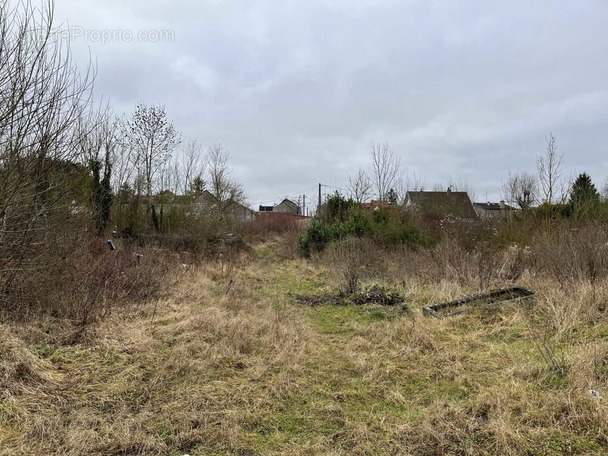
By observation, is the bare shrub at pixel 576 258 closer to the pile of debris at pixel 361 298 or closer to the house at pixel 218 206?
the pile of debris at pixel 361 298

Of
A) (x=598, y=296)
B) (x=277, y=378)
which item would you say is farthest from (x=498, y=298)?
(x=277, y=378)

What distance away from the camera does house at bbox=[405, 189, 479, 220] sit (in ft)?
50.8

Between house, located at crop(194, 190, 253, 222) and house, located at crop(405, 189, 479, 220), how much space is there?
909 centimetres

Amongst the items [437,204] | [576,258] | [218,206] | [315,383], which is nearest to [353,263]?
[576,258]

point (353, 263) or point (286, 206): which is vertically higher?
point (286, 206)

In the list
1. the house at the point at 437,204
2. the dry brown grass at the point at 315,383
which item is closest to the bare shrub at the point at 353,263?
the dry brown grass at the point at 315,383

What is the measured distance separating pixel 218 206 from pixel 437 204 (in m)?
11.0

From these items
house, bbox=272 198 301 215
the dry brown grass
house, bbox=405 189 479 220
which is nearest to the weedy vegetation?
the dry brown grass

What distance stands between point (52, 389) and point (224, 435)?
182cm

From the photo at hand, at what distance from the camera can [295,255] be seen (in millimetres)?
17281

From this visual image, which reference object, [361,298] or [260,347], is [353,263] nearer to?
[361,298]

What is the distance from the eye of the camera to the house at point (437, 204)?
15.5 meters

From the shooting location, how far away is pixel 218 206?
20.4 m

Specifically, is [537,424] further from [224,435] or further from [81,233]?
[81,233]
